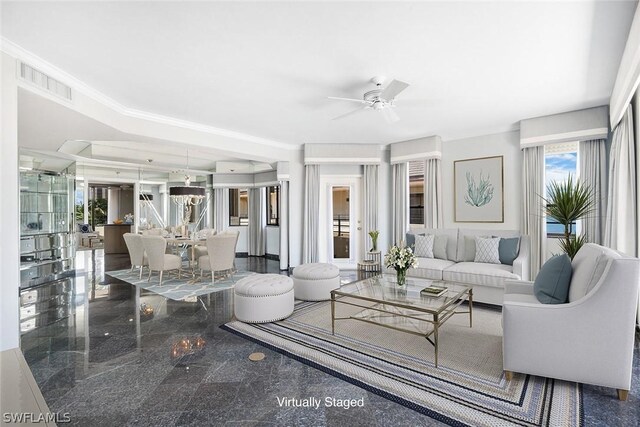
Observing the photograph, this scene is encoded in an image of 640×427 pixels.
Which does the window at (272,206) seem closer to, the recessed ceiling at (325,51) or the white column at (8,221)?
the recessed ceiling at (325,51)

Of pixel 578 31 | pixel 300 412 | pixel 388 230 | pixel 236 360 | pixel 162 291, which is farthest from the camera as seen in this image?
pixel 388 230

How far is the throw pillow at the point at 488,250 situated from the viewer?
171 inches

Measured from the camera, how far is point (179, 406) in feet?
6.54

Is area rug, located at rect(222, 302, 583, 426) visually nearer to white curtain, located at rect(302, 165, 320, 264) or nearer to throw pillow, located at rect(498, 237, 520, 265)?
throw pillow, located at rect(498, 237, 520, 265)

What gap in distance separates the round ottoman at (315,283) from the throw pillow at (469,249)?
2092 mm

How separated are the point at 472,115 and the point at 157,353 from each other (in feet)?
16.3

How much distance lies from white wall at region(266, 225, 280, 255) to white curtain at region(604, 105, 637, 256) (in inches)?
258

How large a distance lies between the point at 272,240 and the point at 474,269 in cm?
549

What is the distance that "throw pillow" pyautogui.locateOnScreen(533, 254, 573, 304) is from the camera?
2.43 m

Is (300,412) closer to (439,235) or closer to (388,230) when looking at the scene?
(439,235)

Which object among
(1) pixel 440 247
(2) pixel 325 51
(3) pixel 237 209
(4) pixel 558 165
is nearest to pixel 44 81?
(2) pixel 325 51

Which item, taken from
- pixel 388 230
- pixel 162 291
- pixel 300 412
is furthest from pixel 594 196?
pixel 162 291

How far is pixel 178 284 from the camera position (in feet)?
17.3

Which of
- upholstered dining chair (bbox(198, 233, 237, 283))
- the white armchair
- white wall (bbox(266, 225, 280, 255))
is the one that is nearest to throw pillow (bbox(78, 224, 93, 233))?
white wall (bbox(266, 225, 280, 255))
